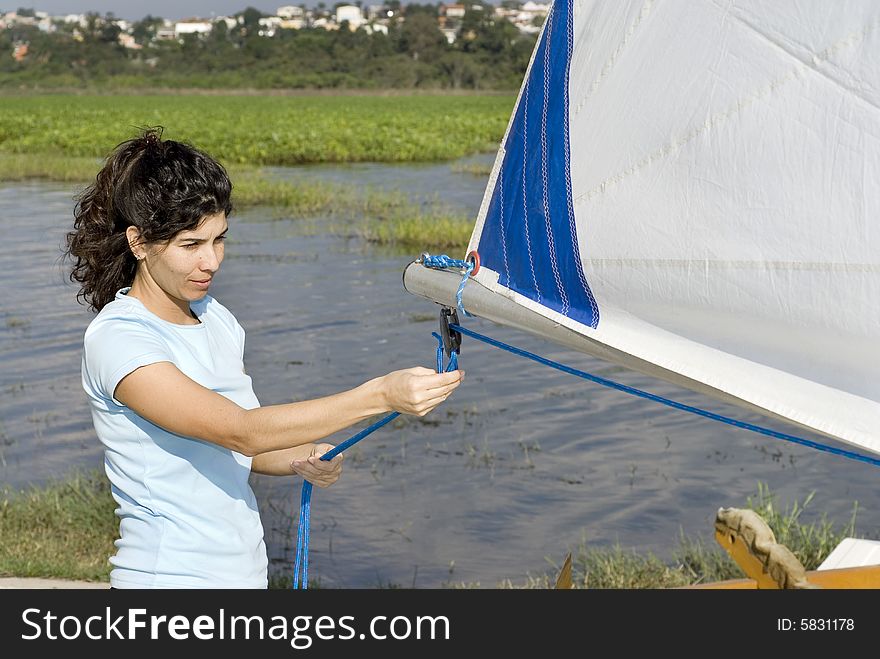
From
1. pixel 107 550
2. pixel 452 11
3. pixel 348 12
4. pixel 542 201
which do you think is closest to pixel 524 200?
pixel 542 201

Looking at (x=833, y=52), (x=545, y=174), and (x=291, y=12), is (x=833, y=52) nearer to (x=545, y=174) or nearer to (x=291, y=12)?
(x=545, y=174)

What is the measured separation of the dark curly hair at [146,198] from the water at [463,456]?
3527mm

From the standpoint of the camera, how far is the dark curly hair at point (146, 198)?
215cm

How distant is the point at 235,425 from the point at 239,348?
0.37 m

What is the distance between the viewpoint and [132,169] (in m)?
2.17

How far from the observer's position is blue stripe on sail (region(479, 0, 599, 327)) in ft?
8.43

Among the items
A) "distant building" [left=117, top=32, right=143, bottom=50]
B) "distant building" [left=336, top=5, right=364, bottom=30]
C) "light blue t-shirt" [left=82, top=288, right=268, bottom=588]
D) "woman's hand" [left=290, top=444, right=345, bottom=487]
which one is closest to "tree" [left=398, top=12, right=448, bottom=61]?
"distant building" [left=117, top=32, right=143, bottom=50]

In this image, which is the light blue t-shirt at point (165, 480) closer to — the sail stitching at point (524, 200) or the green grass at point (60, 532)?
the sail stitching at point (524, 200)

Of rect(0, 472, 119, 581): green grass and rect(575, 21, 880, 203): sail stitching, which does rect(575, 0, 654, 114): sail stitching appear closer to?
rect(575, 21, 880, 203): sail stitching

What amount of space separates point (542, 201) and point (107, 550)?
3.29 metres
